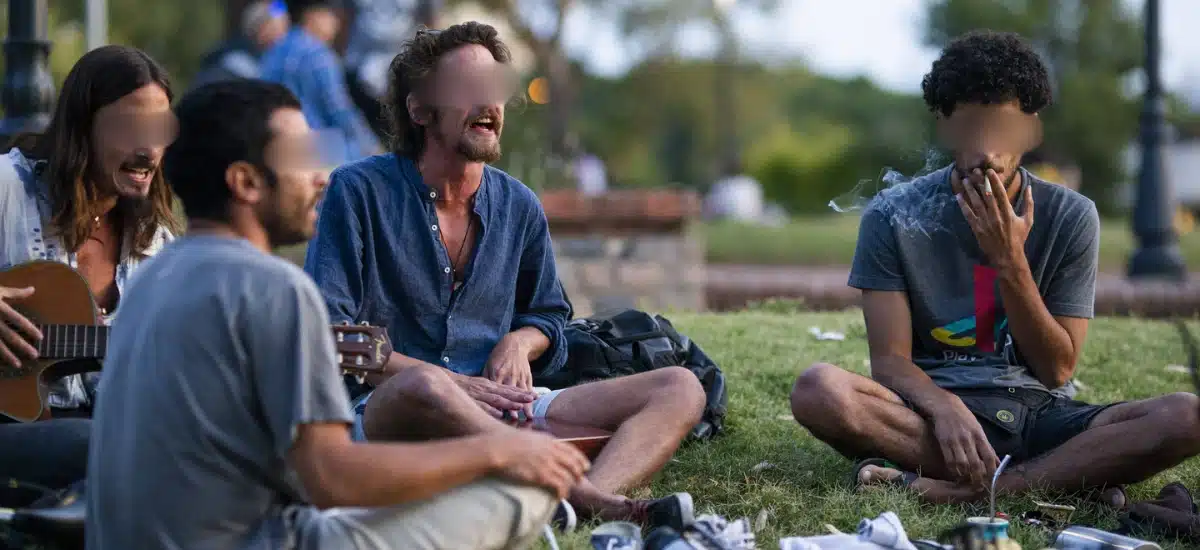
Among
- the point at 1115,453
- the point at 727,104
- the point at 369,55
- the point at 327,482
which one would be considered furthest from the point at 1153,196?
the point at 727,104

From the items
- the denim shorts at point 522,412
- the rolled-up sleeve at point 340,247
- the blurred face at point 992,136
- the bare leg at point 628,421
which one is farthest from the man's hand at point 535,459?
the blurred face at point 992,136

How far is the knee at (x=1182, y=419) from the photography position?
4070 millimetres

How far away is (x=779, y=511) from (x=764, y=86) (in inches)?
2120

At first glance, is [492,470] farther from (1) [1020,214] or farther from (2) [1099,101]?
(2) [1099,101]

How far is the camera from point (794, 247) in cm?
1753

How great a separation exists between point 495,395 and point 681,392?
0.62m

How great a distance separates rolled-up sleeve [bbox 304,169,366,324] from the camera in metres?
4.26

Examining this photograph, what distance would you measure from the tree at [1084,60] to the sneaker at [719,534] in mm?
38551

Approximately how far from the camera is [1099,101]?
135 feet

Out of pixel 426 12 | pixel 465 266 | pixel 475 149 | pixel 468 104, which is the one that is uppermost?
pixel 426 12

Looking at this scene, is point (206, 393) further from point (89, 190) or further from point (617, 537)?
point (89, 190)

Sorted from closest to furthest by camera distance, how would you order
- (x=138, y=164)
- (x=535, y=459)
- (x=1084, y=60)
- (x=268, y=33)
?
(x=535, y=459), (x=138, y=164), (x=268, y=33), (x=1084, y=60)

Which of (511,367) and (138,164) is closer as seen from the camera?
(138,164)

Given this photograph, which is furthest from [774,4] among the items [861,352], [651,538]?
[651,538]
